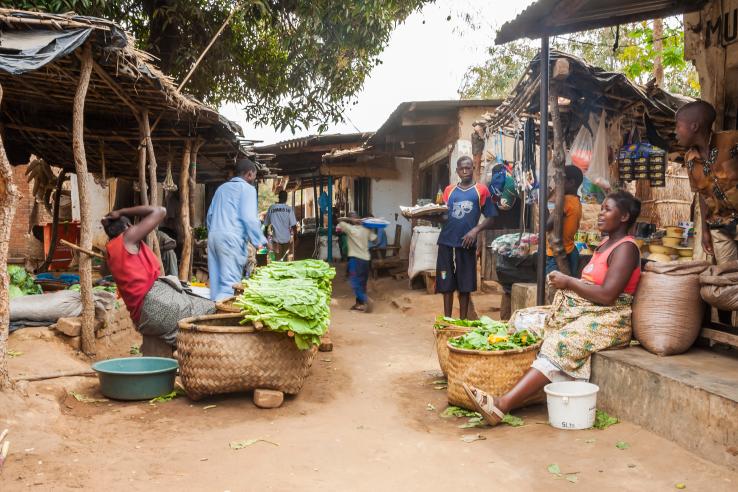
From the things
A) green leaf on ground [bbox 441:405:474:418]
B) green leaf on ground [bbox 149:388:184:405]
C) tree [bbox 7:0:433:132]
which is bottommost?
green leaf on ground [bbox 441:405:474:418]

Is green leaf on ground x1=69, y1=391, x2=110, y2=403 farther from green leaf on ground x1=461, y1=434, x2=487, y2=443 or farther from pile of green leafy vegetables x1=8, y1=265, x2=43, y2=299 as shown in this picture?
pile of green leafy vegetables x1=8, y1=265, x2=43, y2=299

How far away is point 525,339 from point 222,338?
7.28 feet

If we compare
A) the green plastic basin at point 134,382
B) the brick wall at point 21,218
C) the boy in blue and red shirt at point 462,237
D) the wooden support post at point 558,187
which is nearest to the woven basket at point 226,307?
the green plastic basin at point 134,382

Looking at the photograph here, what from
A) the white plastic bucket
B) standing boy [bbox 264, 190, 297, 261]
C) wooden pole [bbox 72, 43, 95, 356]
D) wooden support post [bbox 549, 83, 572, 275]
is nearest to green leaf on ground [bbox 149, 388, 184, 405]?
wooden pole [bbox 72, 43, 95, 356]

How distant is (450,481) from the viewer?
333cm

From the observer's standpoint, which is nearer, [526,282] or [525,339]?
[525,339]

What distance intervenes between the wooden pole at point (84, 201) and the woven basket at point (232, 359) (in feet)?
5.75

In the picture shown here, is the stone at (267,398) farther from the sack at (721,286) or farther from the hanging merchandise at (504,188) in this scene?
the hanging merchandise at (504,188)

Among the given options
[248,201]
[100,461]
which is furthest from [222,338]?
[248,201]

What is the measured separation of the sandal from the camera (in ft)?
13.4

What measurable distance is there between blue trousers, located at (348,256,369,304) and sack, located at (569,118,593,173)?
440 centimetres

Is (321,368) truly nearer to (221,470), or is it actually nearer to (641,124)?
(221,470)

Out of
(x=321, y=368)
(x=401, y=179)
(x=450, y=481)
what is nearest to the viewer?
(x=450, y=481)

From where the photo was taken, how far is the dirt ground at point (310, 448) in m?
3.25
